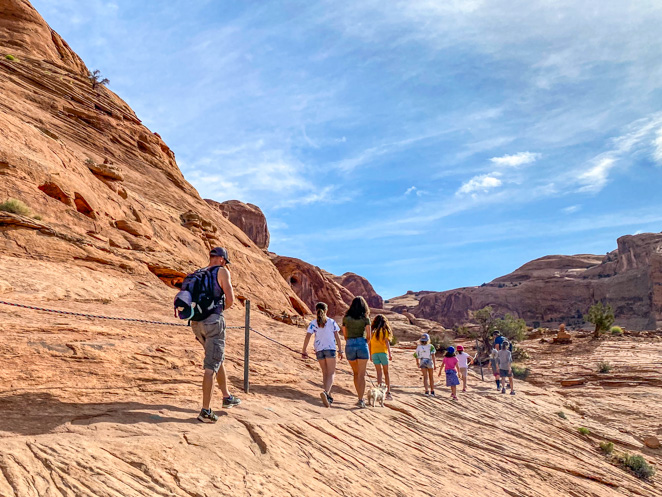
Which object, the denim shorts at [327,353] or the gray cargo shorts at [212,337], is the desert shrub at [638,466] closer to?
the denim shorts at [327,353]

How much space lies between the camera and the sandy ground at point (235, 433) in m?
3.77

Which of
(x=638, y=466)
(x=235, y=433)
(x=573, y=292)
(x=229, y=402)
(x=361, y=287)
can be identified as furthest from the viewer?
(x=573, y=292)

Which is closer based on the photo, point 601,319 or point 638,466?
point 638,466

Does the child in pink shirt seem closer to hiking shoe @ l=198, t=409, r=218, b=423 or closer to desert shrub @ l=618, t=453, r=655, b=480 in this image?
desert shrub @ l=618, t=453, r=655, b=480

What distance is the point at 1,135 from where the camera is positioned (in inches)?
539

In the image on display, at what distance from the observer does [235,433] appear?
4875 millimetres

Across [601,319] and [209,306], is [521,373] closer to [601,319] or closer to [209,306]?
[601,319]

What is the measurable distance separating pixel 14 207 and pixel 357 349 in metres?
9.66

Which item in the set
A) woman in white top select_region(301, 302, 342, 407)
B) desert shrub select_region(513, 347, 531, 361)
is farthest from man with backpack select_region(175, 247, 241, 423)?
desert shrub select_region(513, 347, 531, 361)

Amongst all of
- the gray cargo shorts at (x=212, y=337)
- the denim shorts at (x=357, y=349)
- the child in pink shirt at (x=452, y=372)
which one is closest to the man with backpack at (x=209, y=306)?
the gray cargo shorts at (x=212, y=337)

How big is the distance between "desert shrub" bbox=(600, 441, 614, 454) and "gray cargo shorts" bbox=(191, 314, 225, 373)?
31.4 feet

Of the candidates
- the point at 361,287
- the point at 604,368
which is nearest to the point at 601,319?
the point at 604,368

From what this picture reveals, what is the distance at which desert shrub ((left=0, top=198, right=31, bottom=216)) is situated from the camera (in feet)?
37.7

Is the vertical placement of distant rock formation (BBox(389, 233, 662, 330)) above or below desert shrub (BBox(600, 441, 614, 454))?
above
